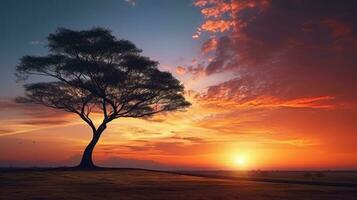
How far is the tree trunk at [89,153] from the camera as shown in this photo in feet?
168

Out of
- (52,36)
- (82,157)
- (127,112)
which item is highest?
(52,36)

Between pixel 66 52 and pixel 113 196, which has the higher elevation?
pixel 66 52

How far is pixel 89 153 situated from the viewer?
52.2 m

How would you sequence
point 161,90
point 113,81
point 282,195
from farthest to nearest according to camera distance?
point 161,90 < point 113,81 < point 282,195

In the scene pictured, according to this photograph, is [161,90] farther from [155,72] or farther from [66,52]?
[66,52]

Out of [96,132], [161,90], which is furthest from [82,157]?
[161,90]

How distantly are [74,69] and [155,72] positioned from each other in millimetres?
9827

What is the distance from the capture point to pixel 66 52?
172ft

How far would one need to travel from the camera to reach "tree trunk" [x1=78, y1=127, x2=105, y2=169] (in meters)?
51.3

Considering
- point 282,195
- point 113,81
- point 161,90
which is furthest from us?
point 161,90

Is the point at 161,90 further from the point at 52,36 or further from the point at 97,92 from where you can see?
the point at 52,36

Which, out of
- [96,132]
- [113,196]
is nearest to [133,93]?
[96,132]

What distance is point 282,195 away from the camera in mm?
20266

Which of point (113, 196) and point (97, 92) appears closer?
point (113, 196)
